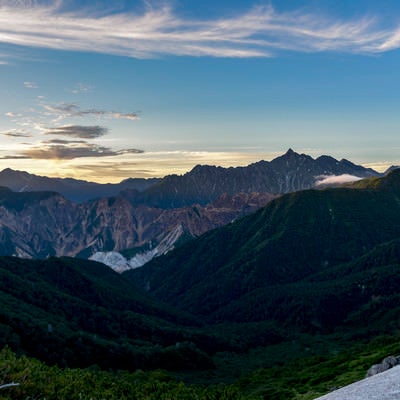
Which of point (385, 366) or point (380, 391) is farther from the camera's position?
point (385, 366)

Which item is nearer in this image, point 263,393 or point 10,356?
point 10,356

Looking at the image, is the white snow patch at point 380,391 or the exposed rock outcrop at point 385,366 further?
the exposed rock outcrop at point 385,366

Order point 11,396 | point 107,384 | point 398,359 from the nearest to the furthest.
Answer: point 11,396, point 107,384, point 398,359

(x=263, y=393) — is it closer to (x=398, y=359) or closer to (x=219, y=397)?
(x=398, y=359)

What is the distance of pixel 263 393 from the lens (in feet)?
493

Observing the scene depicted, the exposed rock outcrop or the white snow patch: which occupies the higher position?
the white snow patch

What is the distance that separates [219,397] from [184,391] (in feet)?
47.3

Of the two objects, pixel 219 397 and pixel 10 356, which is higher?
pixel 10 356

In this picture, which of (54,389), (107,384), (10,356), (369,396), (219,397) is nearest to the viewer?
(369,396)

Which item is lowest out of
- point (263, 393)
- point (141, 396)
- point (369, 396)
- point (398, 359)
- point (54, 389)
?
point (263, 393)

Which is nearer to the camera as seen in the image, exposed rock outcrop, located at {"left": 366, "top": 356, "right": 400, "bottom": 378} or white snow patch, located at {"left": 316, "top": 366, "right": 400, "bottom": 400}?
white snow patch, located at {"left": 316, "top": 366, "right": 400, "bottom": 400}

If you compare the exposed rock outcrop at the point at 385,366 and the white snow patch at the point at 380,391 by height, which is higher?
the white snow patch at the point at 380,391

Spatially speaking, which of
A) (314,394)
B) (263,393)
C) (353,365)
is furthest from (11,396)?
(353,365)

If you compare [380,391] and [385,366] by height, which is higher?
[380,391]
